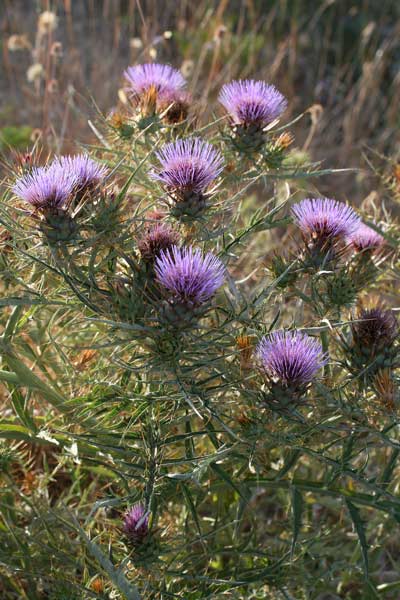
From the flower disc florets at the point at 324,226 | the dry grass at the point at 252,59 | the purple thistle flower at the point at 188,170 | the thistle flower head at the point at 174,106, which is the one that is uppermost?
the dry grass at the point at 252,59

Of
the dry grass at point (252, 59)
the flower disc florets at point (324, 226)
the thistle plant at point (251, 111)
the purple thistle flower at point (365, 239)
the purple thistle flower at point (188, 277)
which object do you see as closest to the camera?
the purple thistle flower at point (188, 277)

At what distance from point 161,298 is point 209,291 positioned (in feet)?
0.36

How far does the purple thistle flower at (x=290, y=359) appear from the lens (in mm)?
1544

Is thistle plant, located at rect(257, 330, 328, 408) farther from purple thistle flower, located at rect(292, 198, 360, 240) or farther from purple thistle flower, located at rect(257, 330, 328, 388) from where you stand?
purple thistle flower, located at rect(292, 198, 360, 240)

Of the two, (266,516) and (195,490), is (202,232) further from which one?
(266,516)

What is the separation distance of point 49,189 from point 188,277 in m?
0.35

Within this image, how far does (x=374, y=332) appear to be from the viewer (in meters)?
1.70

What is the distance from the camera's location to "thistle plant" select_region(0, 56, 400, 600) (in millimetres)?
1523

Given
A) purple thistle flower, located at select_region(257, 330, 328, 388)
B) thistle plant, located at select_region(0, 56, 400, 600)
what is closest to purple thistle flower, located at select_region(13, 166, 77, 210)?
thistle plant, located at select_region(0, 56, 400, 600)

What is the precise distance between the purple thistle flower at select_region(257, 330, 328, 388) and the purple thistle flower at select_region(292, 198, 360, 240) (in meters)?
0.35

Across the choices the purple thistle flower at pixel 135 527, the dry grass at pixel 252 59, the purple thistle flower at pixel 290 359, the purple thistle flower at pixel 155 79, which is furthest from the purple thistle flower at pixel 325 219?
the dry grass at pixel 252 59

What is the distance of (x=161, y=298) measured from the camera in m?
1.54

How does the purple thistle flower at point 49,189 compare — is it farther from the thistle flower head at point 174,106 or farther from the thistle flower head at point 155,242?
the thistle flower head at point 174,106

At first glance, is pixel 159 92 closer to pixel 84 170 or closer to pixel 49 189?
pixel 84 170
